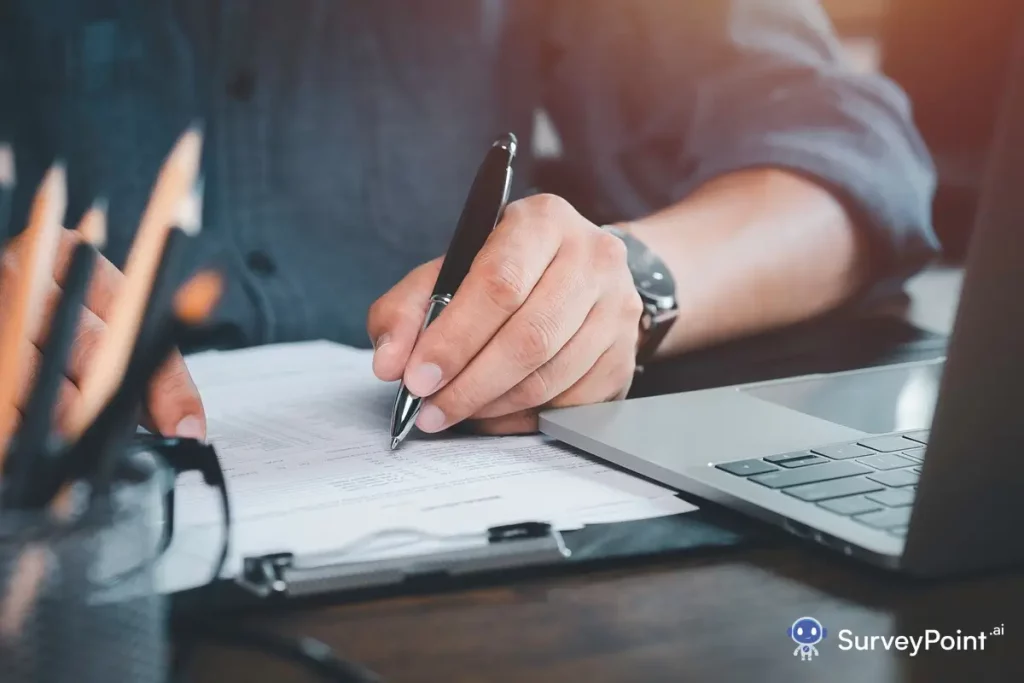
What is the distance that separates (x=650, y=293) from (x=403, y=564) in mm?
351

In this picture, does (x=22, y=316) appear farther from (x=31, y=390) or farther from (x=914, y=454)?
(x=914, y=454)

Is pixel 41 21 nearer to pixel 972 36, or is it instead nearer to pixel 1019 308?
pixel 1019 308

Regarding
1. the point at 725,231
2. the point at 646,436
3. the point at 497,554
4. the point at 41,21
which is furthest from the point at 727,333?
the point at 41,21

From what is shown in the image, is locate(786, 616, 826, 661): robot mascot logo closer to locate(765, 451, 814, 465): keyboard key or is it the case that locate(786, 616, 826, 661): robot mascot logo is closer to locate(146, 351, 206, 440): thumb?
locate(765, 451, 814, 465): keyboard key

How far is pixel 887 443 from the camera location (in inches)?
15.6

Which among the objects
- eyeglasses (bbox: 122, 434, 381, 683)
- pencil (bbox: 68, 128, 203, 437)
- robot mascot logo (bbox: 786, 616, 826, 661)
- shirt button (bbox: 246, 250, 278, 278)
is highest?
pencil (bbox: 68, 128, 203, 437)

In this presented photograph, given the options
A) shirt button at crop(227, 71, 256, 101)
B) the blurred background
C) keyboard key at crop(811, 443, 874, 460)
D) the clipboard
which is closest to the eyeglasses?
the clipboard

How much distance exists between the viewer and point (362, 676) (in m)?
0.24

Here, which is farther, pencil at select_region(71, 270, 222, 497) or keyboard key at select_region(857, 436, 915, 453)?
keyboard key at select_region(857, 436, 915, 453)

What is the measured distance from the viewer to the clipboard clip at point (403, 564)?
0.28 metres

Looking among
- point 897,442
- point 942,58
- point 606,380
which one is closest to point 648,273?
point 606,380

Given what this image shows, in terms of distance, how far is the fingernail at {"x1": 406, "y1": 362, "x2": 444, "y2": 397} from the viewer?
1.40ft

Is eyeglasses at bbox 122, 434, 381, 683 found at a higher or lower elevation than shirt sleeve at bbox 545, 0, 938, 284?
lower

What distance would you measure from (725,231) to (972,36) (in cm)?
97
